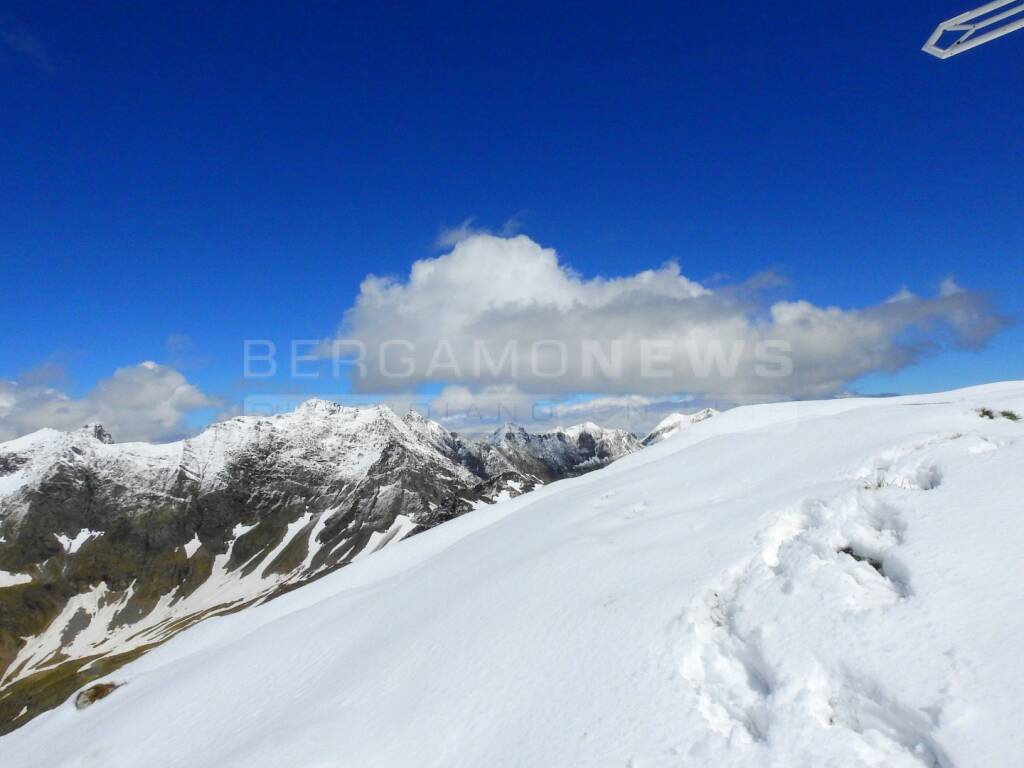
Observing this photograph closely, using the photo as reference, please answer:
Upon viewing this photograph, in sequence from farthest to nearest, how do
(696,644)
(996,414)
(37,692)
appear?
(37,692)
(996,414)
(696,644)

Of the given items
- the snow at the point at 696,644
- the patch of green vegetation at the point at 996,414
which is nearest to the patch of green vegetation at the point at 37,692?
the snow at the point at 696,644

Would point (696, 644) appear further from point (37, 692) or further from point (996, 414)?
point (37, 692)

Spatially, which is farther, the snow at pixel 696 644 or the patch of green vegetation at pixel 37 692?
the patch of green vegetation at pixel 37 692

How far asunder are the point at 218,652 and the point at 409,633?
34.2 feet

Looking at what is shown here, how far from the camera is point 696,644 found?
9.95 m

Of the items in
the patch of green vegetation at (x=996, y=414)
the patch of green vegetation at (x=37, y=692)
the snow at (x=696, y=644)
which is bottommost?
the patch of green vegetation at (x=37, y=692)

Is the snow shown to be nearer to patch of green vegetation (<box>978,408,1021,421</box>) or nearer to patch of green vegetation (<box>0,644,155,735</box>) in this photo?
patch of green vegetation (<box>978,408,1021,421</box>)

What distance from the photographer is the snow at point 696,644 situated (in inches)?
310

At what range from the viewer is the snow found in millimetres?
7863

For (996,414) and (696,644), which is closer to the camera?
(696,644)

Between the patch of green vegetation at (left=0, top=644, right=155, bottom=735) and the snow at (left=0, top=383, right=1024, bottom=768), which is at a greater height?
the snow at (left=0, top=383, right=1024, bottom=768)

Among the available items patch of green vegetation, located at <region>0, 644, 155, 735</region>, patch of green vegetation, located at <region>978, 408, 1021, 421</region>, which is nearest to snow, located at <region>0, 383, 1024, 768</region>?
patch of green vegetation, located at <region>978, 408, 1021, 421</region>

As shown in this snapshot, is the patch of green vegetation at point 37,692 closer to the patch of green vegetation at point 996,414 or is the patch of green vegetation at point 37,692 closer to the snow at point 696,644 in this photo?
the snow at point 696,644

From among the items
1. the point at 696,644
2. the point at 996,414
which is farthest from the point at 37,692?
the point at 996,414
